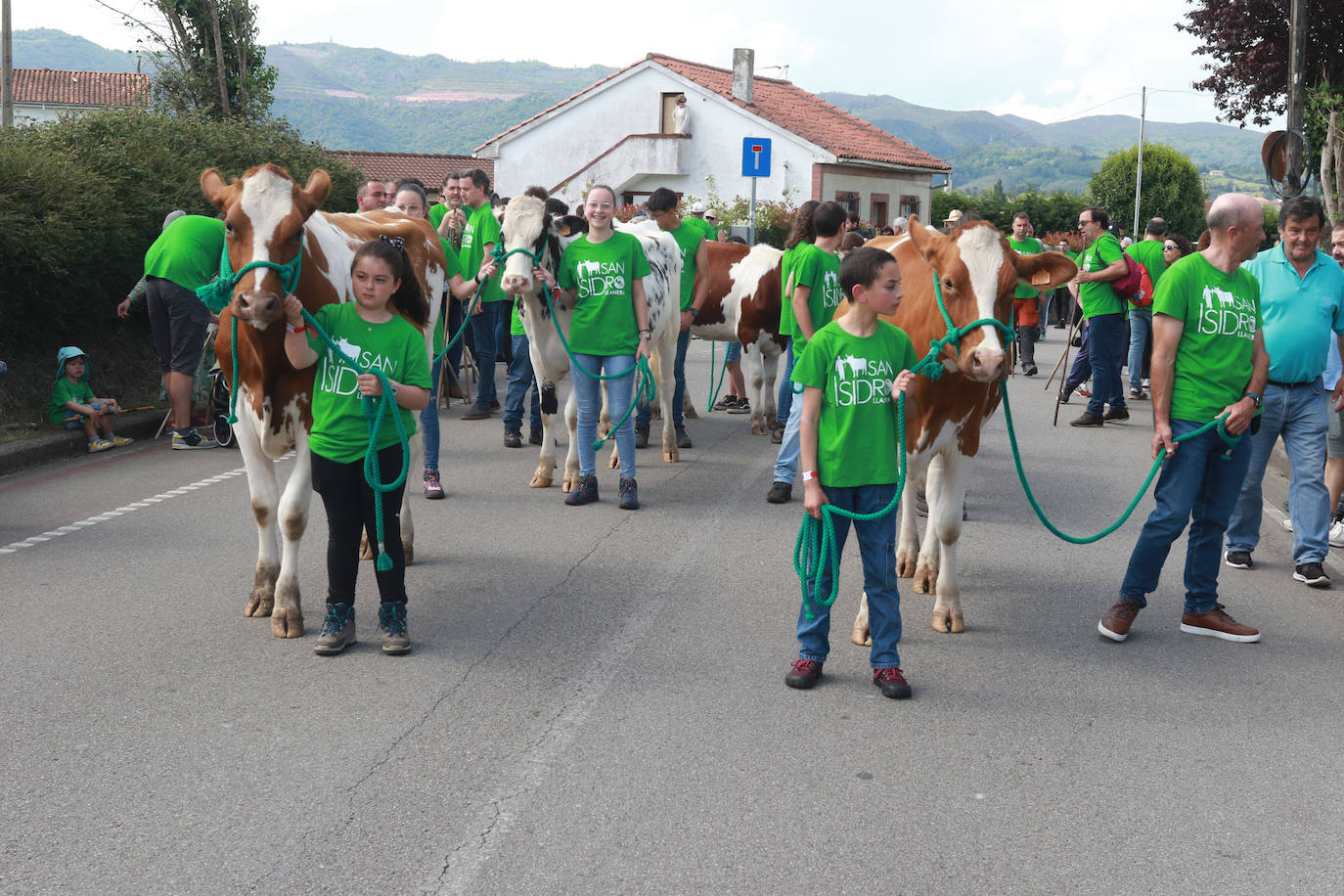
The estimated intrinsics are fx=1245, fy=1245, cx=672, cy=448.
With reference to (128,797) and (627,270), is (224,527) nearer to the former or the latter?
(627,270)

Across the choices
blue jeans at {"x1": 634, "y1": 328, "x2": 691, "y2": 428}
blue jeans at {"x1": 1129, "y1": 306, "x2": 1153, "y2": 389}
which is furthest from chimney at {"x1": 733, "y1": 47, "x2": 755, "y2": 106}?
blue jeans at {"x1": 634, "y1": 328, "x2": 691, "y2": 428}

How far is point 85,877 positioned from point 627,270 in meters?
5.81

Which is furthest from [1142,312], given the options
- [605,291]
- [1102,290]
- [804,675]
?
[804,675]

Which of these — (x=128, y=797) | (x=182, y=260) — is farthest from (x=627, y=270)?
(x=128, y=797)

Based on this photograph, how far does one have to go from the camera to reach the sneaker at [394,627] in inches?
227

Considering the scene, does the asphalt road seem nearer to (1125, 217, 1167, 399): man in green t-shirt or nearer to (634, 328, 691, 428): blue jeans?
(634, 328, 691, 428): blue jeans

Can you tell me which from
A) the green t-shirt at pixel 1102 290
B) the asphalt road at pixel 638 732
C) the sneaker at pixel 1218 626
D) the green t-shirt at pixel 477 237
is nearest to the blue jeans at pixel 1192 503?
the sneaker at pixel 1218 626

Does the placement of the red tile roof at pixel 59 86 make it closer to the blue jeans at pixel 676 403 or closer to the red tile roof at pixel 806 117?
the red tile roof at pixel 806 117

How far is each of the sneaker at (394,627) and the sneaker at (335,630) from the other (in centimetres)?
15

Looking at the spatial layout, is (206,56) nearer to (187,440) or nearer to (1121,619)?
(187,440)

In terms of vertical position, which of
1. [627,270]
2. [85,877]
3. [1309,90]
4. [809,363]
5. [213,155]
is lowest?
[85,877]

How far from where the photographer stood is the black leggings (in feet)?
18.6

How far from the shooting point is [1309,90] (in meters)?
26.8

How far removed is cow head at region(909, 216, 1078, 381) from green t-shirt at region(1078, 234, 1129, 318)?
8.47 metres
